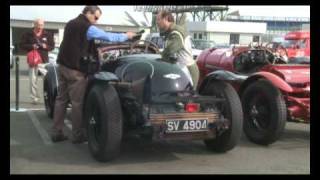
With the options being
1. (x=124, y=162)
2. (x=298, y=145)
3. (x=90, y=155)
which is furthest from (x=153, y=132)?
(x=298, y=145)

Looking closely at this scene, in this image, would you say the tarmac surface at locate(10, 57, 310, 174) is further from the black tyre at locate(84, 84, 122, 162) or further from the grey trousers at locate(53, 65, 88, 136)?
the grey trousers at locate(53, 65, 88, 136)

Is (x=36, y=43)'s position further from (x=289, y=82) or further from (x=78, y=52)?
(x=289, y=82)

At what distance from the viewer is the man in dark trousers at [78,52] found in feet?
23.1

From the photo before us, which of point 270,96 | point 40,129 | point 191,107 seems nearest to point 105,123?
point 191,107

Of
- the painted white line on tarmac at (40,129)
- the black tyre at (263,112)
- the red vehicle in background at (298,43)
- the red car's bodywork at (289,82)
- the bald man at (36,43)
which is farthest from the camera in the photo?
the red vehicle in background at (298,43)

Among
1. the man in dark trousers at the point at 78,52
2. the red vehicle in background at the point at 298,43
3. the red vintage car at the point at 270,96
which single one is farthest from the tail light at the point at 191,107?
the red vehicle in background at the point at 298,43

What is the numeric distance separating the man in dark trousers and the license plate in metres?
1.57

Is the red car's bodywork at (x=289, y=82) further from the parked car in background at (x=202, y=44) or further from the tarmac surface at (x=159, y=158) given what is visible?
the parked car in background at (x=202, y=44)

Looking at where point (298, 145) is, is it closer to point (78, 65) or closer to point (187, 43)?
point (187, 43)

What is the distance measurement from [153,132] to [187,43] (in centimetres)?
219

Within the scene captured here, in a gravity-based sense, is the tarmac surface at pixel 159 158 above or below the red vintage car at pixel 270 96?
below

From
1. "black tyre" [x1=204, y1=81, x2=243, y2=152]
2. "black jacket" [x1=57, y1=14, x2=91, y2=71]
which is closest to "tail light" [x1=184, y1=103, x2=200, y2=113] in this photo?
"black tyre" [x1=204, y1=81, x2=243, y2=152]

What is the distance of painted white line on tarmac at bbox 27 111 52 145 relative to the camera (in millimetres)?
7630

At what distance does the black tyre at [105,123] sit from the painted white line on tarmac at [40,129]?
125 cm
